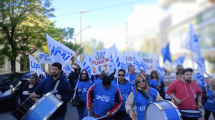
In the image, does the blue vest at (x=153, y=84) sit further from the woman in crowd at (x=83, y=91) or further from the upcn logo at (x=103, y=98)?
the upcn logo at (x=103, y=98)

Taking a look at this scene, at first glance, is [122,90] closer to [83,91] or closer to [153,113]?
[83,91]

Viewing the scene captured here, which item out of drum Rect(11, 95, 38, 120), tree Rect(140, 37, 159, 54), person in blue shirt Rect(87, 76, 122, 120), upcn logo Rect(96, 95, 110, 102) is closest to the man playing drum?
person in blue shirt Rect(87, 76, 122, 120)

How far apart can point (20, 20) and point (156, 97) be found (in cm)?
1088

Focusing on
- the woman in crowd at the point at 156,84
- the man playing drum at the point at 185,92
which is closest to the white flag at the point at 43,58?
the woman in crowd at the point at 156,84

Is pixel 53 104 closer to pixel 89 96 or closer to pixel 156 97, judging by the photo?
pixel 89 96

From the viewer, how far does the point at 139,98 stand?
12.3ft

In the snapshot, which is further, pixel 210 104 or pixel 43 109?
pixel 210 104

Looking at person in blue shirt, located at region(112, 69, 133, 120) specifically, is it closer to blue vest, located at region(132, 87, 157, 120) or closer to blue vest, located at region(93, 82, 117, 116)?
blue vest, located at region(93, 82, 117, 116)

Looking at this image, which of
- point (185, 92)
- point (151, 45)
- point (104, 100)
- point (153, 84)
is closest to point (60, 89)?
point (104, 100)

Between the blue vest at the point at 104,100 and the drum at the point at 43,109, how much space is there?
0.89m

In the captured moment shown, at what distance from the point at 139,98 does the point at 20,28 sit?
36.7ft

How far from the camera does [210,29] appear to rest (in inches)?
1622

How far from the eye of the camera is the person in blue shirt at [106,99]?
4188 mm

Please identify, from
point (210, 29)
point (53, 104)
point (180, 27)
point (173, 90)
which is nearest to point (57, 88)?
point (53, 104)
